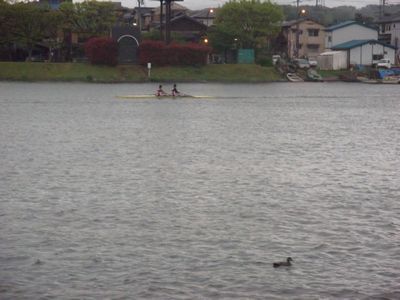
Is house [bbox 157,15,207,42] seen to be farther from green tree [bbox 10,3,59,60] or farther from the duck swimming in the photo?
the duck swimming

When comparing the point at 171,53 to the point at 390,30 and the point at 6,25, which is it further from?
the point at 390,30

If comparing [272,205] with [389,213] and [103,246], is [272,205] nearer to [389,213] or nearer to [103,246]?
[389,213]

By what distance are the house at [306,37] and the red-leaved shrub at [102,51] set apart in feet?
114

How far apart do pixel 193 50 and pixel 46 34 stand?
17.9 metres

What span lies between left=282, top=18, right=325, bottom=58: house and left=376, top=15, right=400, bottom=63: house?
9.11 m

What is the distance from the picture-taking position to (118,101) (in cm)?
5044

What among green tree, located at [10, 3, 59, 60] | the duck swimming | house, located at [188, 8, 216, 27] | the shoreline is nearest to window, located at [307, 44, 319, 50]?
house, located at [188, 8, 216, 27]

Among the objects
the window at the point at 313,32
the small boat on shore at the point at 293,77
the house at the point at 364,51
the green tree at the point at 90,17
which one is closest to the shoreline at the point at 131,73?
the small boat on shore at the point at 293,77

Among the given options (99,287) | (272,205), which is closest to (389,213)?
(272,205)

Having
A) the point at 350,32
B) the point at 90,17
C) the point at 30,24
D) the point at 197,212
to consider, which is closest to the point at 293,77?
the point at 350,32

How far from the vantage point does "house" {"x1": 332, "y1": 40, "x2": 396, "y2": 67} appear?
87688mm

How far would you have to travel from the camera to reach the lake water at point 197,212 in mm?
10938

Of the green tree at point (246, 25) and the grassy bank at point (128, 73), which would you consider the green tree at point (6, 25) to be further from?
the green tree at point (246, 25)

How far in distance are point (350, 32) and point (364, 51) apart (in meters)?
11.0
